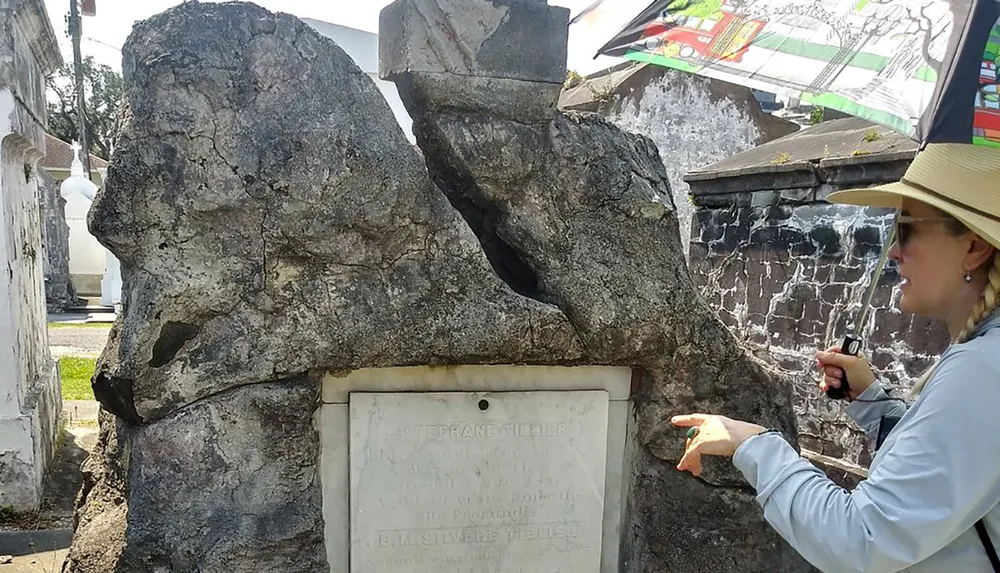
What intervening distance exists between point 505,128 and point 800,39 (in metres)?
0.88

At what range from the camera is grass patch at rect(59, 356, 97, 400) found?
7950 mm

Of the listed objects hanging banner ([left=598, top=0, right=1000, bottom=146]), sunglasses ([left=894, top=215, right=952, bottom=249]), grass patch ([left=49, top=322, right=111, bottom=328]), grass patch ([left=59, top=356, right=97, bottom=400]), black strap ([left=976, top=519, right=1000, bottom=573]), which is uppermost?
hanging banner ([left=598, top=0, right=1000, bottom=146])

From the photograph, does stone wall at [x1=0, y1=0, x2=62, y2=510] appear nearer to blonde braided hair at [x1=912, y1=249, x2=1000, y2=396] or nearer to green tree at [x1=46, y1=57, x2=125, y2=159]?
blonde braided hair at [x1=912, y1=249, x2=1000, y2=396]

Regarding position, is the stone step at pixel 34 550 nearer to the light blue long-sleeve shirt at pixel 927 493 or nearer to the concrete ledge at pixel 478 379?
the concrete ledge at pixel 478 379

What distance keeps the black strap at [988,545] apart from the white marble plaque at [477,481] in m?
1.35

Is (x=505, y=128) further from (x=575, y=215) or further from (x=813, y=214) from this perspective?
(x=813, y=214)

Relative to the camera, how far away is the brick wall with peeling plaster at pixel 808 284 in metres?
5.88

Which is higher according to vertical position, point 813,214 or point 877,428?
point 813,214

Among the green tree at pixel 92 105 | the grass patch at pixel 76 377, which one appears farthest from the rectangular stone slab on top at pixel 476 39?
the green tree at pixel 92 105

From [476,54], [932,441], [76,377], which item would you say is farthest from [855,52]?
[76,377]

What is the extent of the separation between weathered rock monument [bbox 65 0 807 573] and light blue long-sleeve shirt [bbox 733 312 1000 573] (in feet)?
3.67

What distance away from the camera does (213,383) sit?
87.6 inches

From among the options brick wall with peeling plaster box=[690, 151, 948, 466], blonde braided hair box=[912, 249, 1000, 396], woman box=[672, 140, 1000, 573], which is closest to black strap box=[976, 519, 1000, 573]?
woman box=[672, 140, 1000, 573]

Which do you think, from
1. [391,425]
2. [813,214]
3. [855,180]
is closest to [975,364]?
[391,425]
